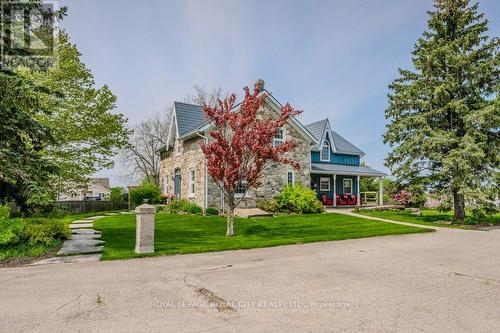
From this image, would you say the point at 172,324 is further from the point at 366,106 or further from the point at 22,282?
the point at 366,106

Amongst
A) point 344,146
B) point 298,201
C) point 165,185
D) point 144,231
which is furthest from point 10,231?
point 344,146

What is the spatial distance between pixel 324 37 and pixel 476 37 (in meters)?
10.3

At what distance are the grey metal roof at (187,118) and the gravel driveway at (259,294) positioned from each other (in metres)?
16.3

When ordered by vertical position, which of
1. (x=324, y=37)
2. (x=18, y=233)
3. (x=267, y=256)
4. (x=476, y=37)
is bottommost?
(x=267, y=256)

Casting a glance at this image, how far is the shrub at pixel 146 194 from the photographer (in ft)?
87.7

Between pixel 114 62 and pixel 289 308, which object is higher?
pixel 114 62

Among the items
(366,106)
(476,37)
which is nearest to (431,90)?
(476,37)

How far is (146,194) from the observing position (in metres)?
26.8

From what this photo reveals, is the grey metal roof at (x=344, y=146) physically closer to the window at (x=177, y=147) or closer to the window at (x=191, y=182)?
the window at (x=191, y=182)

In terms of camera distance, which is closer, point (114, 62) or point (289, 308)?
point (289, 308)

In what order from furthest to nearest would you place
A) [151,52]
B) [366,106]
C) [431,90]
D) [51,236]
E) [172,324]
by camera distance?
[366,106], [431,90], [151,52], [51,236], [172,324]

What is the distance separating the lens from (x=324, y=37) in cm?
1466

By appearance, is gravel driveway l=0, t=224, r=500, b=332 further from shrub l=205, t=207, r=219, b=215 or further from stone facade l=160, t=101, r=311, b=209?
stone facade l=160, t=101, r=311, b=209

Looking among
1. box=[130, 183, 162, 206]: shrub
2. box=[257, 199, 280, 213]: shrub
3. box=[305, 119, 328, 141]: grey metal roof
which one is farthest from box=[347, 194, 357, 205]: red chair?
box=[130, 183, 162, 206]: shrub
